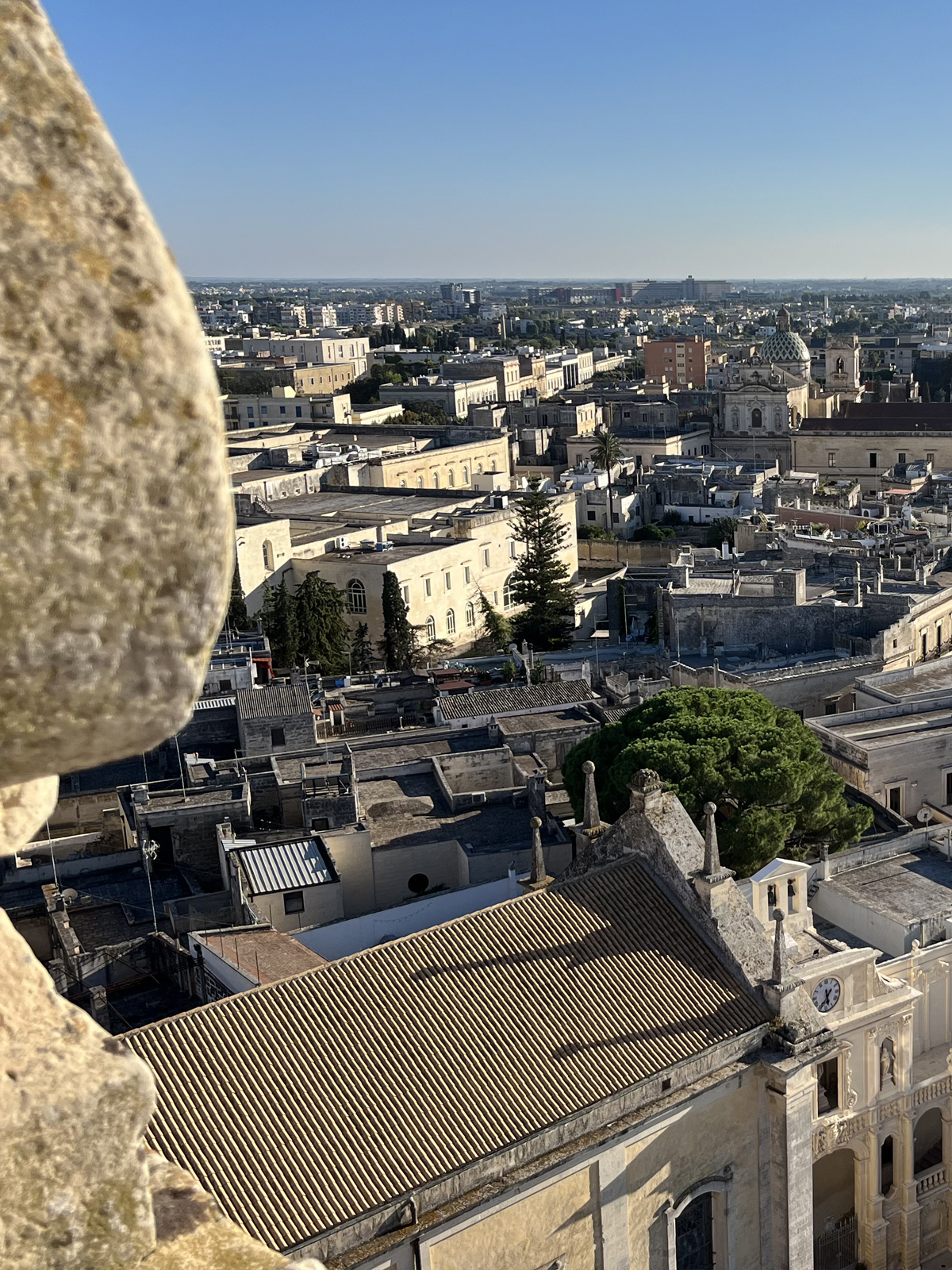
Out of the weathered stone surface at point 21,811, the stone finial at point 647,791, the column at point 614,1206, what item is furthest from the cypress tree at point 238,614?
the weathered stone surface at point 21,811

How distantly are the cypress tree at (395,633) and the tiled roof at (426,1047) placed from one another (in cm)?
3267

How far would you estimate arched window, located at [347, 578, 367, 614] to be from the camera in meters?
53.1

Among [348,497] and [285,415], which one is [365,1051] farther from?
[285,415]

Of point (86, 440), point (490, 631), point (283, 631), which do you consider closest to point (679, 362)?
point (490, 631)

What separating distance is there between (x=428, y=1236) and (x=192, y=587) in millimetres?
11274

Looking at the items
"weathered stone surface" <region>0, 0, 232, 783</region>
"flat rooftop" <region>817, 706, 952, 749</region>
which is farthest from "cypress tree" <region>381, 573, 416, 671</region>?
"weathered stone surface" <region>0, 0, 232, 783</region>

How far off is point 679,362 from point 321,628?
348 ft

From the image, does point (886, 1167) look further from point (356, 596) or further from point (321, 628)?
point (356, 596)

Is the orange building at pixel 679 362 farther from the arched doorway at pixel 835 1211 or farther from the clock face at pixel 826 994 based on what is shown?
the clock face at pixel 826 994

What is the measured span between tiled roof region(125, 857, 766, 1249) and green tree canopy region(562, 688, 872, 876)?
7.24m

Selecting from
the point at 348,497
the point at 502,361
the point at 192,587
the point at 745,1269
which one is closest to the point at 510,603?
the point at 348,497

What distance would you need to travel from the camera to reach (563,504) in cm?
6488

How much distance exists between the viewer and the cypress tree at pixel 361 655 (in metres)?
49.9

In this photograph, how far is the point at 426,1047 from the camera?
13516 mm
